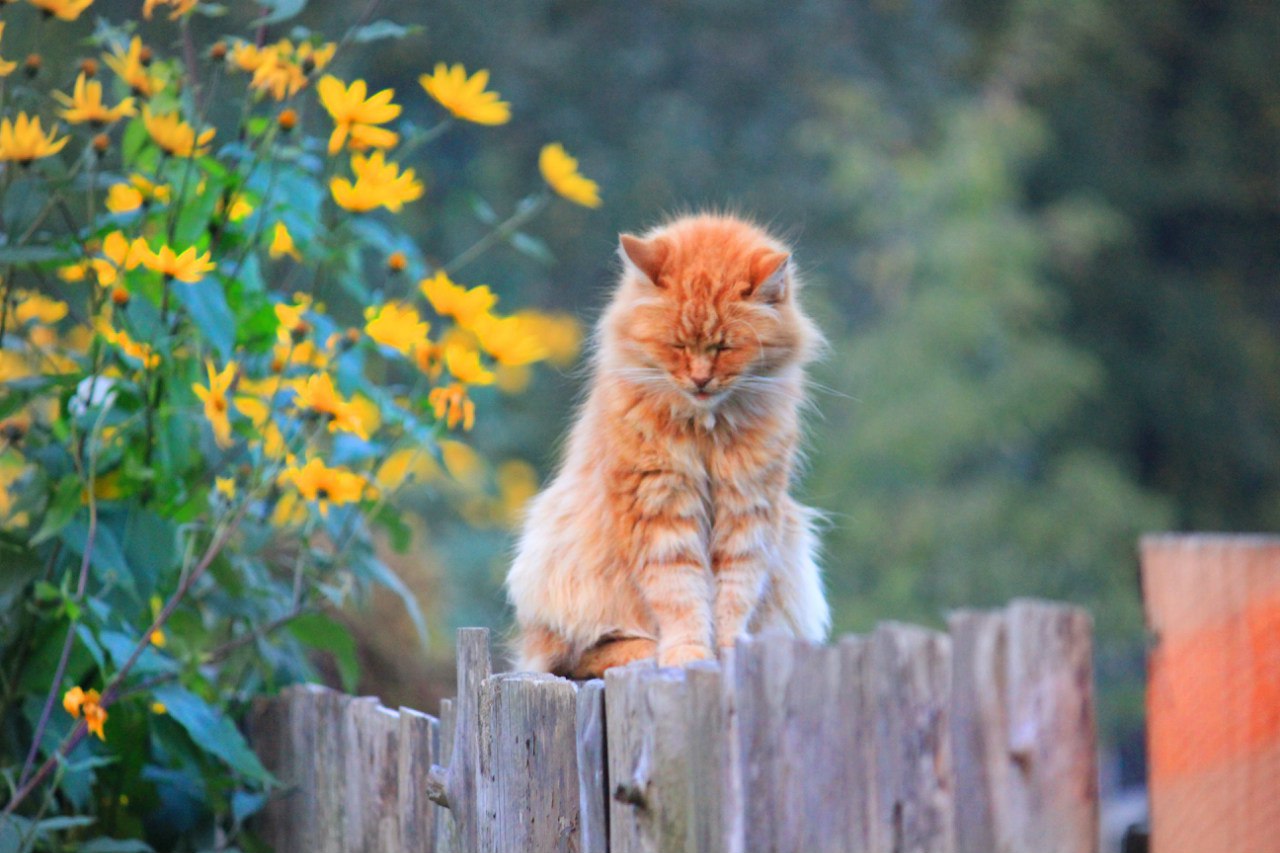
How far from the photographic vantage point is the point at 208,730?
8.60 feet

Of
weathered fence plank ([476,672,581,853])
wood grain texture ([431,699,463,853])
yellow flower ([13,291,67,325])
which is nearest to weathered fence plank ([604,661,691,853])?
weathered fence plank ([476,672,581,853])

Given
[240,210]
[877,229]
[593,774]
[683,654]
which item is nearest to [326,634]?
[683,654]

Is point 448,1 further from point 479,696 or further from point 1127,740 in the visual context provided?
point 1127,740

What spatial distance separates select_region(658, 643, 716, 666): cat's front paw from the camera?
100 inches

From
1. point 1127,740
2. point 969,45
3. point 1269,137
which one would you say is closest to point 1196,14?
point 1269,137

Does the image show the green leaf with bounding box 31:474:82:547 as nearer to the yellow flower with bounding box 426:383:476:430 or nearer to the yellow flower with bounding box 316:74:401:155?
the yellow flower with bounding box 426:383:476:430

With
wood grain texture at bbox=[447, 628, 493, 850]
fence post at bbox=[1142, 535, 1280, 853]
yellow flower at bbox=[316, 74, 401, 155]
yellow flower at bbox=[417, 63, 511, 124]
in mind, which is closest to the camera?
fence post at bbox=[1142, 535, 1280, 853]

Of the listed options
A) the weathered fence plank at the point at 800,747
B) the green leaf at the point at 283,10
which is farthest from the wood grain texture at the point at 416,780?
the green leaf at the point at 283,10

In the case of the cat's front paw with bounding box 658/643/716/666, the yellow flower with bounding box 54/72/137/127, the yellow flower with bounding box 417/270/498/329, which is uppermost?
the yellow flower with bounding box 54/72/137/127

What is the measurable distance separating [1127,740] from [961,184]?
19.1 ft

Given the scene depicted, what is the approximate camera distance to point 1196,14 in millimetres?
16062

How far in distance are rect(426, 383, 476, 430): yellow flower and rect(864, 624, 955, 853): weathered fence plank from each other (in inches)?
54.7

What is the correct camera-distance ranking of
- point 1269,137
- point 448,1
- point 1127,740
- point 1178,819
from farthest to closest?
point 1269,137 → point 1127,740 → point 448,1 → point 1178,819

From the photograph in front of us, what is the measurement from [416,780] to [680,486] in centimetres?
78
